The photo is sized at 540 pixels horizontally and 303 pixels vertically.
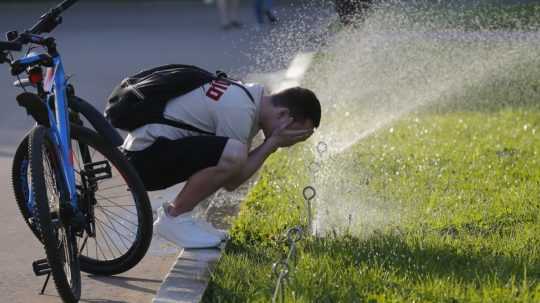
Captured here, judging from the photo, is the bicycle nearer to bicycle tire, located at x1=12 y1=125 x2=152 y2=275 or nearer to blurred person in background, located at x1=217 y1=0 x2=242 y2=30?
bicycle tire, located at x1=12 y1=125 x2=152 y2=275

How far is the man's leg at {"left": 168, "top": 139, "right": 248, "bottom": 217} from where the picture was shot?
17.9 ft

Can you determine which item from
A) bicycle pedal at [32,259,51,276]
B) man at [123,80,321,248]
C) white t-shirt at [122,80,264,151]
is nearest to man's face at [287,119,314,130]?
man at [123,80,321,248]

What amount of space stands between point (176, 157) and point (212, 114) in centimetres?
28

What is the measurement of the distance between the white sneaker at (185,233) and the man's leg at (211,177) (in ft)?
0.13

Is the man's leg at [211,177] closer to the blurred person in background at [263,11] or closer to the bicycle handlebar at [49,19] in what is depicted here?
the bicycle handlebar at [49,19]

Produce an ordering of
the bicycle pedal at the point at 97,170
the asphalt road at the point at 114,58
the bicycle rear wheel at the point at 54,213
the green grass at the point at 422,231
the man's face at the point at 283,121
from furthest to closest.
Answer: the man's face at the point at 283,121, the asphalt road at the point at 114,58, the bicycle pedal at the point at 97,170, the green grass at the point at 422,231, the bicycle rear wheel at the point at 54,213

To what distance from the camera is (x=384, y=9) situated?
36.6ft

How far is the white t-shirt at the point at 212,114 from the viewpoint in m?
5.50

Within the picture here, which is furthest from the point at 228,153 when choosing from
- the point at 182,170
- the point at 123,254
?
the point at 123,254

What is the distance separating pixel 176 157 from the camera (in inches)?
217

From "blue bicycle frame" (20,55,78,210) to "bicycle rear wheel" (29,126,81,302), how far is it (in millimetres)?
26

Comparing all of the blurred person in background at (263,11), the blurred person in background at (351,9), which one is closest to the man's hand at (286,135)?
the blurred person in background at (351,9)

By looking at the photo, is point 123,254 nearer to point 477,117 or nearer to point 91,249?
point 91,249

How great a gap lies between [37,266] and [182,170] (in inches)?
38.9
